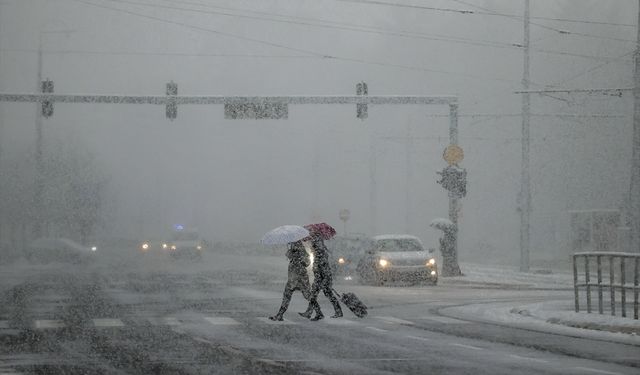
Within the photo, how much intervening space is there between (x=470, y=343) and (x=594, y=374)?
426 cm

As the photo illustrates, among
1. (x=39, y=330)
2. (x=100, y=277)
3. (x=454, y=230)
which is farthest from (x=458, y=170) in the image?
(x=39, y=330)

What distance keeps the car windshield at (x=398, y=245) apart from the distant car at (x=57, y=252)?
27.1m

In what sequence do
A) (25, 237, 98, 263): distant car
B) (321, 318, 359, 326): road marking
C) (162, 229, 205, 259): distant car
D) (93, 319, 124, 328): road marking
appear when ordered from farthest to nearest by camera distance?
(162, 229, 205, 259): distant car
(25, 237, 98, 263): distant car
(321, 318, 359, 326): road marking
(93, 319, 124, 328): road marking

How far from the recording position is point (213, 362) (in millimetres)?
14656

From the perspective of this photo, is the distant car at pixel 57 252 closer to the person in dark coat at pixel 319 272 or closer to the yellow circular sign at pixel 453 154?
the yellow circular sign at pixel 453 154

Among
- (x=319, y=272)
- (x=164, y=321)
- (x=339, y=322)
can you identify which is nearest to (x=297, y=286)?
(x=319, y=272)

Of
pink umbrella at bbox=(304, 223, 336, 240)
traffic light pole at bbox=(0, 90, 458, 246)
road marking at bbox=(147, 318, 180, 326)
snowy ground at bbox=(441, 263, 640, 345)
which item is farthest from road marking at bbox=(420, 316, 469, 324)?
traffic light pole at bbox=(0, 90, 458, 246)

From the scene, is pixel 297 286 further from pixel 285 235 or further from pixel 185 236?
pixel 185 236

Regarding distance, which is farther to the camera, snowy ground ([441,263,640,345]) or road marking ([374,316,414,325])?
road marking ([374,316,414,325])

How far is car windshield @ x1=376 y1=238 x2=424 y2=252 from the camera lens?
127 feet

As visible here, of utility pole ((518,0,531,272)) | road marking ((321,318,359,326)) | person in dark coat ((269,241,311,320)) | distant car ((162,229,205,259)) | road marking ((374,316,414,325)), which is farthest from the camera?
distant car ((162,229,205,259))

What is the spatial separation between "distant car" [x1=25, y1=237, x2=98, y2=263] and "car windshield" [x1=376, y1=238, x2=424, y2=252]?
27.1 meters

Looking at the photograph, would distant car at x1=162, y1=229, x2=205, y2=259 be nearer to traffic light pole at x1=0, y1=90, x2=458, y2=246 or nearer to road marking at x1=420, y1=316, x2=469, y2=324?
traffic light pole at x1=0, y1=90, x2=458, y2=246

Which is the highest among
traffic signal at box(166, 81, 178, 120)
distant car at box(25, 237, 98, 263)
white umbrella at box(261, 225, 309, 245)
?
traffic signal at box(166, 81, 178, 120)
